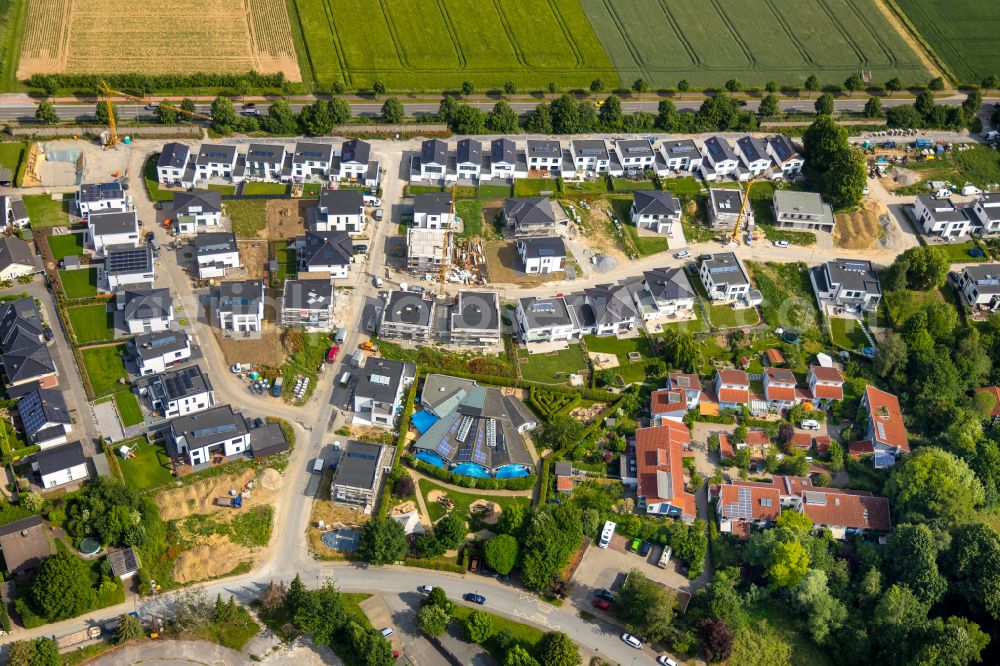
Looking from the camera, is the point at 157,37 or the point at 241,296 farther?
the point at 157,37

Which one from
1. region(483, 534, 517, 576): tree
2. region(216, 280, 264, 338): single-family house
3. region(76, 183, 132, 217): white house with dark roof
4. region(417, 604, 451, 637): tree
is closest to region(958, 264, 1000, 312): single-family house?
region(483, 534, 517, 576): tree

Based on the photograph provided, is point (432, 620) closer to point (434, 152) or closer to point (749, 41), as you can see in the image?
point (434, 152)

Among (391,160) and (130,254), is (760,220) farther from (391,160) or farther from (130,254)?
(130,254)

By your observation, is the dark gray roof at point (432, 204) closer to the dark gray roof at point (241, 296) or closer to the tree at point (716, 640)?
the dark gray roof at point (241, 296)

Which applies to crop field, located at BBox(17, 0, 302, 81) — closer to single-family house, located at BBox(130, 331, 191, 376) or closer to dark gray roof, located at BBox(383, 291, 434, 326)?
dark gray roof, located at BBox(383, 291, 434, 326)

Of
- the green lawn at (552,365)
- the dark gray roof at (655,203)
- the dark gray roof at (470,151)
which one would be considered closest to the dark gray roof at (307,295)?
the green lawn at (552,365)

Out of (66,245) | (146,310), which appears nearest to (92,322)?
(146,310)
